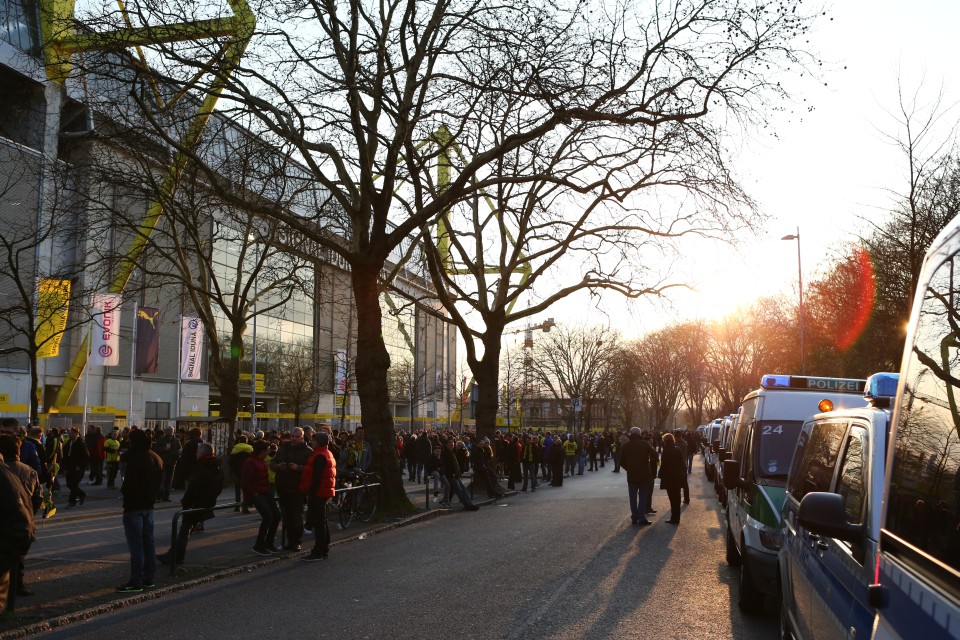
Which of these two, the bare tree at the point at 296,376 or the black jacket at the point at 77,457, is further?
the bare tree at the point at 296,376

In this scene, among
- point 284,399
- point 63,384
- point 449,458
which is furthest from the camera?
point 284,399

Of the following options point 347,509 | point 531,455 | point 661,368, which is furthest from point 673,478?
point 661,368

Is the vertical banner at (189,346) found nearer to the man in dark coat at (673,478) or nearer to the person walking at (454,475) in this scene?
the person walking at (454,475)

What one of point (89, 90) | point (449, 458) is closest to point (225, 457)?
point (449, 458)

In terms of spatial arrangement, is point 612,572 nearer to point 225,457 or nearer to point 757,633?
point 757,633

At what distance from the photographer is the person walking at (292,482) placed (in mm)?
12555

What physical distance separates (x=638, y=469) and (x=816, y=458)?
11.4m

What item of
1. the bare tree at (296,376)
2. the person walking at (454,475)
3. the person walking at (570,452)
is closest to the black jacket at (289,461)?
the person walking at (454,475)

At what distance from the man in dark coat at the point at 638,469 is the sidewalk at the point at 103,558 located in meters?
4.37

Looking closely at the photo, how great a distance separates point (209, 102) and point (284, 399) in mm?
43500

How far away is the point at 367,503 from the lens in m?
17.2

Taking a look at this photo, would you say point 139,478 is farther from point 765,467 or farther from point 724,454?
point 724,454

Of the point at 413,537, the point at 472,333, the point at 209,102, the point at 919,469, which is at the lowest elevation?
the point at 413,537

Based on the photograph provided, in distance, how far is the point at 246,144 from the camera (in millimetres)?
16234
